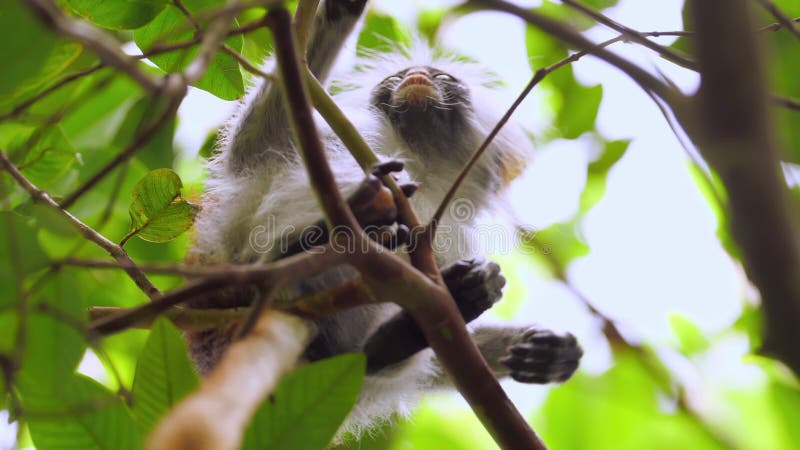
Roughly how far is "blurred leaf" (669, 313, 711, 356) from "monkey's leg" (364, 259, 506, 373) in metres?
1.17

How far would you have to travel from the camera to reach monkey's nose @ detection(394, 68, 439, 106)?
2.62m

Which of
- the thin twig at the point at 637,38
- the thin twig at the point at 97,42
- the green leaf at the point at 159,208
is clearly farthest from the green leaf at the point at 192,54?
the thin twig at the point at 97,42

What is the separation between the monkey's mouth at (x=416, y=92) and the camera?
2625 mm

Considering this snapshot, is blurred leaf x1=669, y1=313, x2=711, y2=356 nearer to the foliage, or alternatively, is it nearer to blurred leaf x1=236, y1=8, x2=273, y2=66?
the foliage

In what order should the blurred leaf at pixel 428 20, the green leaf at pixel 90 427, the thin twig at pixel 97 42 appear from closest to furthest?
the thin twig at pixel 97 42 → the green leaf at pixel 90 427 → the blurred leaf at pixel 428 20

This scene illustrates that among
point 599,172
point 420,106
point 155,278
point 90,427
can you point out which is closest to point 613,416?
point 599,172

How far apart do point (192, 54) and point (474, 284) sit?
790 millimetres

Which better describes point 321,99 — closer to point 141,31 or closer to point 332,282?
point 141,31

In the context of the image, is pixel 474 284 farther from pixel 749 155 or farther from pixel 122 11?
pixel 749 155

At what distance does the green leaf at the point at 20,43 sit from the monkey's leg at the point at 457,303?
96cm

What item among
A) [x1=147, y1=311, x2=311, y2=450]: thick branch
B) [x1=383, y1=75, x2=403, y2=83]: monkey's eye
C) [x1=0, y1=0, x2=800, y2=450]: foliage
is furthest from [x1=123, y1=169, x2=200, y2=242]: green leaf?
[x1=383, y1=75, x2=403, y2=83]: monkey's eye

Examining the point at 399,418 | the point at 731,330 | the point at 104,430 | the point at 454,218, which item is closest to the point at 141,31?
the point at 104,430

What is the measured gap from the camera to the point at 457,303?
1809mm

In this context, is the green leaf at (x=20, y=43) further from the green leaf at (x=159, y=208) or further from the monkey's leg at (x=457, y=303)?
the monkey's leg at (x=457, y=303)
